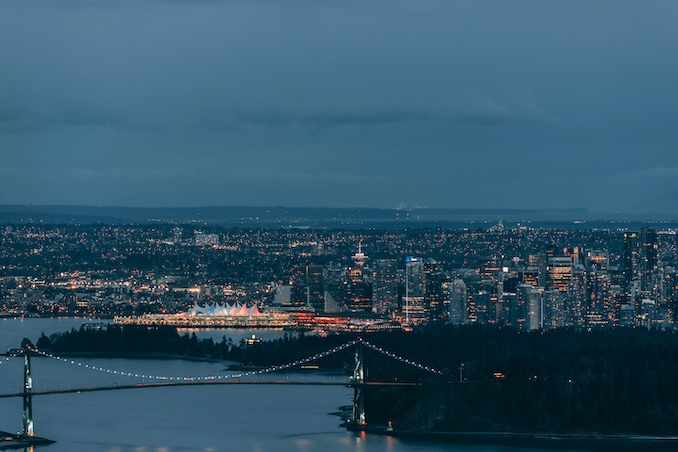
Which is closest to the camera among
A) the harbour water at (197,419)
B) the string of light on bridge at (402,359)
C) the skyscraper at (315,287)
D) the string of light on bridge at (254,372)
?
the harbour water at (197,419)

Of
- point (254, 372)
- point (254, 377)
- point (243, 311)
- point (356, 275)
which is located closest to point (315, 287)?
point (356, 275)

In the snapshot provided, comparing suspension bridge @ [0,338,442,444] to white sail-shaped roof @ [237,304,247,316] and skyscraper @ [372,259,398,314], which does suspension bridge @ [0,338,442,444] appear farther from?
skyscraper @ [372,259,398,314]

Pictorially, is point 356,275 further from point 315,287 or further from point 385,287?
point 385,287

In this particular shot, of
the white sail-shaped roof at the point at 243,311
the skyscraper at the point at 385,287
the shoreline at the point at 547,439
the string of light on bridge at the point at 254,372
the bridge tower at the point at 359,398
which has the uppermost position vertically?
the skyscraper at the point at 385,287

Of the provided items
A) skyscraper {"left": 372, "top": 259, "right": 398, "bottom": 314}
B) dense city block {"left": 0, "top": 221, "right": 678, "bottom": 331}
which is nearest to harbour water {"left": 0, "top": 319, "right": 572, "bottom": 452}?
dense city block {"left": 0, "top": 221, "right": 678, "bottom": 331}

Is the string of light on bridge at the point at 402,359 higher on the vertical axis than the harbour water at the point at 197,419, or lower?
higher

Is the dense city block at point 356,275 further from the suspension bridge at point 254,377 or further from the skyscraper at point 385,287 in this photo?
the suspension bridge at point 254,377

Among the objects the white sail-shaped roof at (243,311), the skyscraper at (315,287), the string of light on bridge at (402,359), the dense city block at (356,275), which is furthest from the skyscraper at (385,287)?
the string of light on bridge at (402,359)
